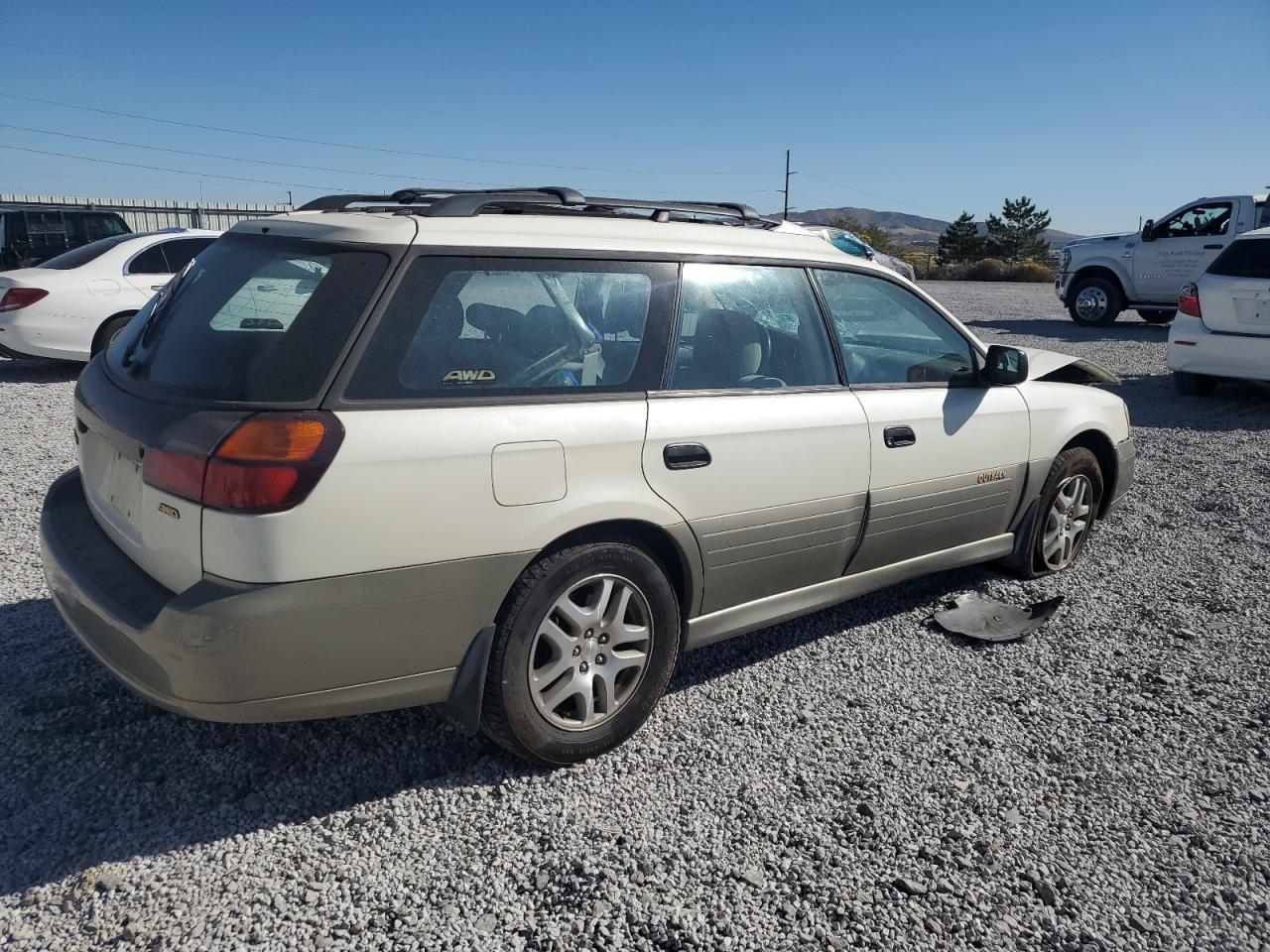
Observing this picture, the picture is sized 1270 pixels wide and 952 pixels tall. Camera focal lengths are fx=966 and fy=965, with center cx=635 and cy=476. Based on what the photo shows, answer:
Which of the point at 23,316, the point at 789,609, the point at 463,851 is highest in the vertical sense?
the point at 23,316

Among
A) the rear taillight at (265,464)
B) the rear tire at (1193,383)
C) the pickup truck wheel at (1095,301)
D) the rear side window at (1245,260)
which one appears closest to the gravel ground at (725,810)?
the rear taillight at (265,464)

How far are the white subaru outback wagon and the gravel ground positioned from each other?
33 cm

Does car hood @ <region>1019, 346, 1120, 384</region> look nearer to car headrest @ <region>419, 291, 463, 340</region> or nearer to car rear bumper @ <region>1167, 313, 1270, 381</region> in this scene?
car headrest @ <region>419, 291, 463, 340</region>

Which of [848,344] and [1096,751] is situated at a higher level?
[848,344]

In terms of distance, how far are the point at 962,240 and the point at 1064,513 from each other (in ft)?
280

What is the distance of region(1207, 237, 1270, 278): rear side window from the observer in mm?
9195

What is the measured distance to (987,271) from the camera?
129 ft

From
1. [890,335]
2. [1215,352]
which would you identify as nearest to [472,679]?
[890,335]

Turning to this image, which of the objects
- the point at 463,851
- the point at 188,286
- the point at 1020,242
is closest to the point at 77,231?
the point at 188,286

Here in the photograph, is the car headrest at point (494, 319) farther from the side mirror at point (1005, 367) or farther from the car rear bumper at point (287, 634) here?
the side mirror at point (1005, 367)

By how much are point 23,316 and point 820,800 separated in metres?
9.55

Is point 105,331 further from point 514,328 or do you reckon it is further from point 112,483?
point 514,328

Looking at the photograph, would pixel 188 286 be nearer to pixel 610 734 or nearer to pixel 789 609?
pixel 610 734

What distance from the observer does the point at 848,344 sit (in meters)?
3.89
